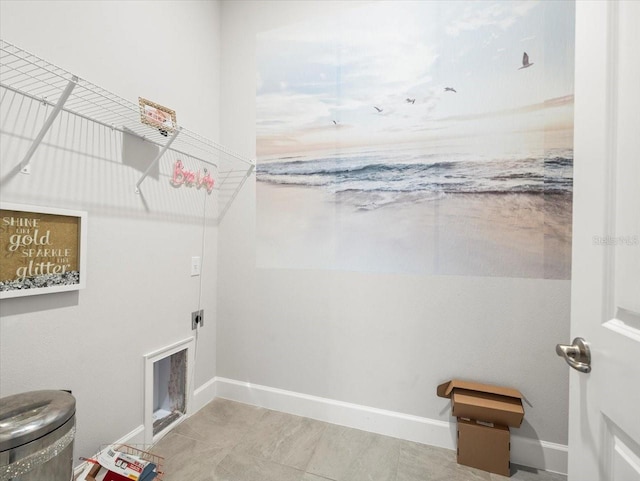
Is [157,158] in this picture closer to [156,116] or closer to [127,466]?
[156,116]

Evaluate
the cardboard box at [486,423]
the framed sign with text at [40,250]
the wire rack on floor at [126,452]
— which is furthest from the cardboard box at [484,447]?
the framed sign with text at [40,250]

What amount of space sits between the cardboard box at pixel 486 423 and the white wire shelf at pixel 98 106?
6.19 ft

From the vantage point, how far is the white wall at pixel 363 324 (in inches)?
58.2

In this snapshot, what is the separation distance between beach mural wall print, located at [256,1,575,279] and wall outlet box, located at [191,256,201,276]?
0.40 meters

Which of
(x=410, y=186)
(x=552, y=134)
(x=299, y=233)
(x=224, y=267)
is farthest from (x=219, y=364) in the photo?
(x=552, y=134)

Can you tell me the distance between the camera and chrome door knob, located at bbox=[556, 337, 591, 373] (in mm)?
674

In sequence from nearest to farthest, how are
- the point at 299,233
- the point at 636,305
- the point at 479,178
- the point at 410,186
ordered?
1. the point at 636,305
2. the point at 479,178
3. the point at 410,186
4. the point at 299,233

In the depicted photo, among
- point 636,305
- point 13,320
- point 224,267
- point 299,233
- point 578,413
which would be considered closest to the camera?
point 636,305

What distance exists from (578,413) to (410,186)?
1220mm

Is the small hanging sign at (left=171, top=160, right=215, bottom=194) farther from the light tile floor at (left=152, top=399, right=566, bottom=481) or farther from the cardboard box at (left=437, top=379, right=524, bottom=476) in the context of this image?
the cardboard box at (left=437, top=379, right=524, bottom=476)

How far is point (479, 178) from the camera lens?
5.13 feet

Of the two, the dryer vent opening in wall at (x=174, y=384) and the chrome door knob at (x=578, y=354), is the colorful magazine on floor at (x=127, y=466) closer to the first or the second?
the dryer vent opening in wall at (x=174, y=384)

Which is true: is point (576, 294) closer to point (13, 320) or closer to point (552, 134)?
point (552, 134)

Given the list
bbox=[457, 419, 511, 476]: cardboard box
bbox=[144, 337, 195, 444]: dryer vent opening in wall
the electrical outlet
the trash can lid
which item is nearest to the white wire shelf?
the electrical outlet
